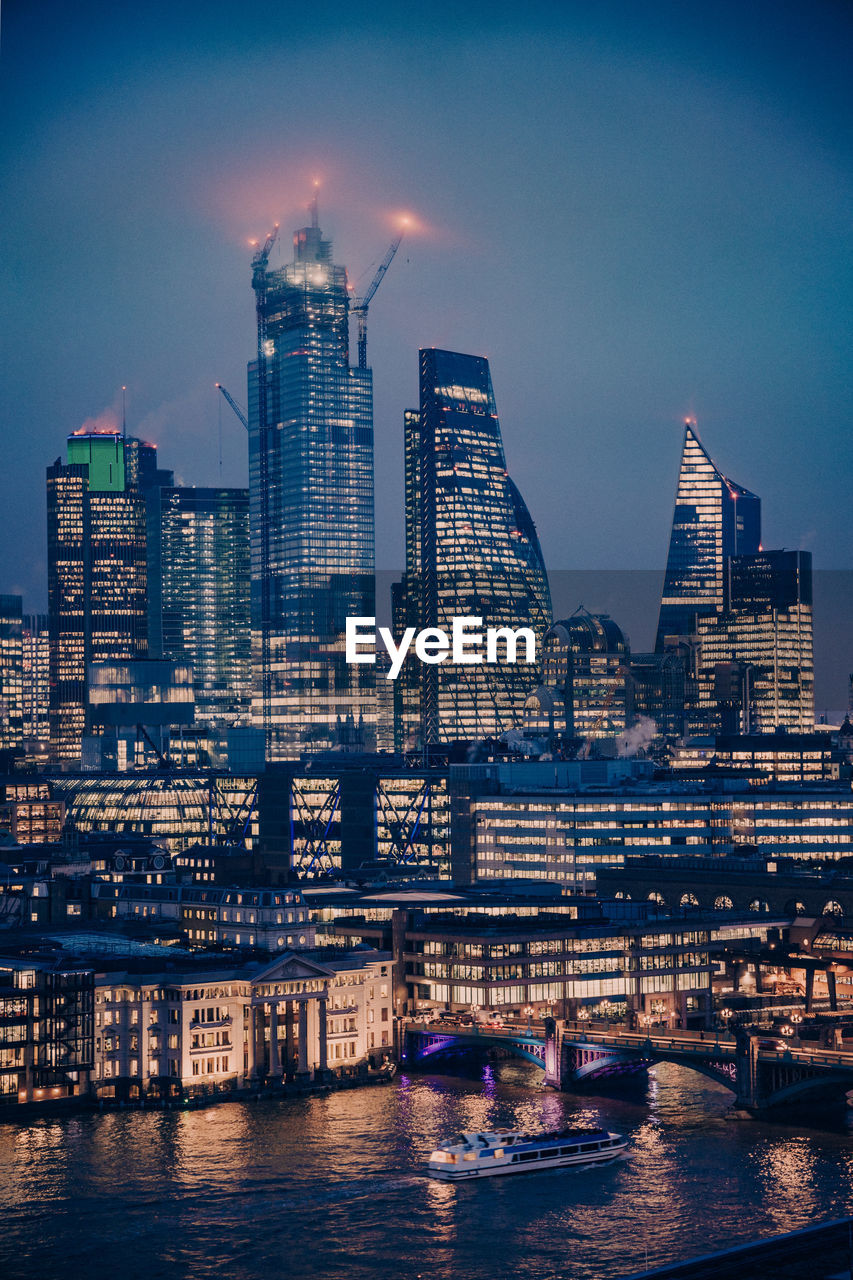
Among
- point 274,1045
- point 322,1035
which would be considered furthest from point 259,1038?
point 322,1035

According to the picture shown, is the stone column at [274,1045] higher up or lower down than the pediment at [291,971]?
lower down

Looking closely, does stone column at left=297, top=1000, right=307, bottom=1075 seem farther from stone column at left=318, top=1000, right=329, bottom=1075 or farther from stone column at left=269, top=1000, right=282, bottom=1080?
stone column at left=269, top=1000, right=282, bottom=1080

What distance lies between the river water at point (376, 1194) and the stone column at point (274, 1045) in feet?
9.47

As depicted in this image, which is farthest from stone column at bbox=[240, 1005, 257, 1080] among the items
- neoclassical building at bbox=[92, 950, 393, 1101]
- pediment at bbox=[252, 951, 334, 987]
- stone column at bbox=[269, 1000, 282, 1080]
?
pediment at bbox=[252, 951, 334, 987]

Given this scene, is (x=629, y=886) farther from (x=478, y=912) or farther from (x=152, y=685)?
(x=152, y=685)

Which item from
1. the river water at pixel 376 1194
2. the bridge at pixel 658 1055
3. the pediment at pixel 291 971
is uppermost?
the pediment at pixel 291 971

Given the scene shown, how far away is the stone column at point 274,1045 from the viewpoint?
265 feet

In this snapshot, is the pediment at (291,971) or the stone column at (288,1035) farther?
the stone column at (288,1035)

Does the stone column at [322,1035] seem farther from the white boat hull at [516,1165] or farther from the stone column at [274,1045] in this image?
the white boat hull at [516,1165]

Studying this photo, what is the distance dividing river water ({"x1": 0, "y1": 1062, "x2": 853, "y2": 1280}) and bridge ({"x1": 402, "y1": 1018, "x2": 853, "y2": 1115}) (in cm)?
157

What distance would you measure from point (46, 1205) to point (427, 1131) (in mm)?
14937

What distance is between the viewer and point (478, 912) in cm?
9988

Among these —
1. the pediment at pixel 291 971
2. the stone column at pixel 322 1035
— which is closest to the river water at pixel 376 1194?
the stone column at pixel 322 1035

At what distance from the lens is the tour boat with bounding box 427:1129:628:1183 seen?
65250 mm
